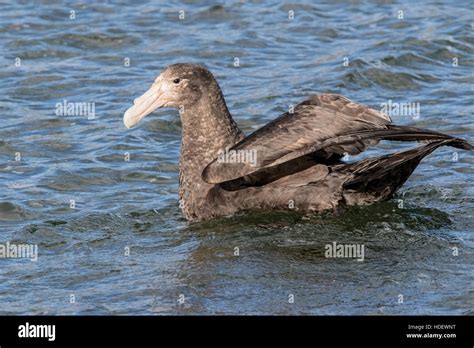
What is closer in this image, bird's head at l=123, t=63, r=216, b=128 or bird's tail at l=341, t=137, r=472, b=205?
bird's tail at l=341, t=137, r=472, b=205

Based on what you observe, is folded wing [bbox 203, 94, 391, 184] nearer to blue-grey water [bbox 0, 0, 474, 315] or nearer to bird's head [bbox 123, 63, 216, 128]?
blue-grey water [bbox 0, 0, 474, 315]

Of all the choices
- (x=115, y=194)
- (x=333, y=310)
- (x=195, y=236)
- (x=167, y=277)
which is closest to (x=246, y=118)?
(x=115, y=194)

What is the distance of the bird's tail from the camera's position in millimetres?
8758

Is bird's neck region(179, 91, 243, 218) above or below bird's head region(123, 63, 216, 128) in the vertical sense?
below

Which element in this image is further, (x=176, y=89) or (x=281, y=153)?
(x=176, y=89)

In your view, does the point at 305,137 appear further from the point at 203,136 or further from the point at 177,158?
the point at 177,158

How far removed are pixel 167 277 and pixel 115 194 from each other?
7.31 feet

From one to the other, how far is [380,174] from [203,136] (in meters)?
1.55

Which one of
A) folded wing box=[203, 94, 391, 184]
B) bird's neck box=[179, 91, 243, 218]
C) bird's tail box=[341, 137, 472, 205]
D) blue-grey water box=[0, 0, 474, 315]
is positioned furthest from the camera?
bird's neck box=[179, 91, 243, 218]

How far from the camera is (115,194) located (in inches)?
398

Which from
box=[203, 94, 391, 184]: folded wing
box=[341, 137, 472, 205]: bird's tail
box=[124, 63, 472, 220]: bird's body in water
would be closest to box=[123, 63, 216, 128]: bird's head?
box=[124, 63, 472, 220]: bird's body in water

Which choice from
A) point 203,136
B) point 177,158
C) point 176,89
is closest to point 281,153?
point 203,136

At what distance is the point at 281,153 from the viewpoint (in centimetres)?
862
